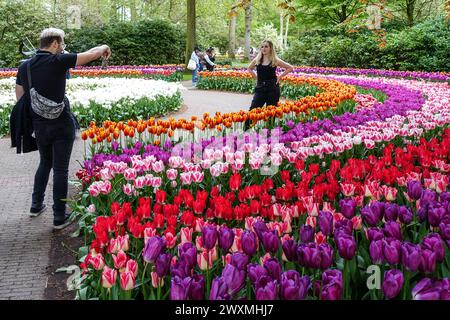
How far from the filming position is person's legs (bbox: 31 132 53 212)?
15.4 feet

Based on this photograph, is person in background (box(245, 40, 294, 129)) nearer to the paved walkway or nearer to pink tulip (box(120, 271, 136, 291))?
the paved walkway

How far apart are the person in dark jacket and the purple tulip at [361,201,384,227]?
2.74m

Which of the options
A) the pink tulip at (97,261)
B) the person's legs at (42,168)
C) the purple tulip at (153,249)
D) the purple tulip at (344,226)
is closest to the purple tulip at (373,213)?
the purple tulip at (344,226)

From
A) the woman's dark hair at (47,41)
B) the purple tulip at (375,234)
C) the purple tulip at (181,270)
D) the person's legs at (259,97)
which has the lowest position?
the purple tulip at (181,270)

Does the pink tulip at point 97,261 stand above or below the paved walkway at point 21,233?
above

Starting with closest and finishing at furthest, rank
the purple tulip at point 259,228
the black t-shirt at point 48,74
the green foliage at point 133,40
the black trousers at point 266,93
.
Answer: the purple tulip at point 259,228 → the black t-shirt at point 48,74 → the black trousers at point 266,93 → the green foliage at point 133,40

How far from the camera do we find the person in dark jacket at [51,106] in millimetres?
4426

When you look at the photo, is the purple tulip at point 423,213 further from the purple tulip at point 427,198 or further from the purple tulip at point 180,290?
the purple tulip at point 180,290

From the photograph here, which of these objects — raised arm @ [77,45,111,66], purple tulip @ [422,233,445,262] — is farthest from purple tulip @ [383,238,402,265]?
raised arm @ [77,45,111,66]

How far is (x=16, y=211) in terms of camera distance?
521 centimetres

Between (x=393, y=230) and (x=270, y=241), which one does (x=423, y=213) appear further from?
(x=270, y=241)

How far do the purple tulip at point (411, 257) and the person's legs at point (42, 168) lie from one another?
354cm
